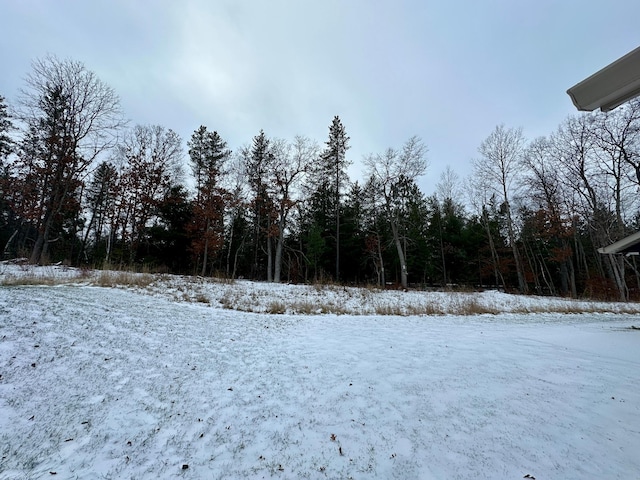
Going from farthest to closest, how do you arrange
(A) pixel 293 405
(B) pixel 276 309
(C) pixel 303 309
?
(C) pixel 303 309
(B) pixel 276 309
(A) pixel 293 405

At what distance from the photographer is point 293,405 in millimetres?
2578

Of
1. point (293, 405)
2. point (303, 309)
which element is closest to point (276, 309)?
point (303, 309)

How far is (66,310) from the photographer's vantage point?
14.2 ft

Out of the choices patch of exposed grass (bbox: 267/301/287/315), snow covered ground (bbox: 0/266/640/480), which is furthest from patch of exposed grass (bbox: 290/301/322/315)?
snow covered ground (bbox: 0/266/640/480)

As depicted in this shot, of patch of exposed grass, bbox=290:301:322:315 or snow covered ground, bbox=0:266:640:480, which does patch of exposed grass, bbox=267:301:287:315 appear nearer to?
patch of exposed grass, bbox=290:301:322:315

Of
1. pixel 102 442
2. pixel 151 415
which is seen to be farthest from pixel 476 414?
pixel 102 442

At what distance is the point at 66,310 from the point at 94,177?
28503 millimetres

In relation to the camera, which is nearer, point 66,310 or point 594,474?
point 594,474

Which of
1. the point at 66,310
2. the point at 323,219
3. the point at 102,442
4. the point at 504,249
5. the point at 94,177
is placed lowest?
the point at 102,442

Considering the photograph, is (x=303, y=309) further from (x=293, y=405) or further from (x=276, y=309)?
(x=293, y=405)

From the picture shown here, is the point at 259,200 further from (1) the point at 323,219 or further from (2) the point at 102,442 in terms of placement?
(2) the point at 102,442

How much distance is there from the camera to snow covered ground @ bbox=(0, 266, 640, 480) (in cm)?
175

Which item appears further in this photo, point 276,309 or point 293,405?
point 276,309

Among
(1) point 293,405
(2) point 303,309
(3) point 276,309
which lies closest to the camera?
(1) point 293,405
